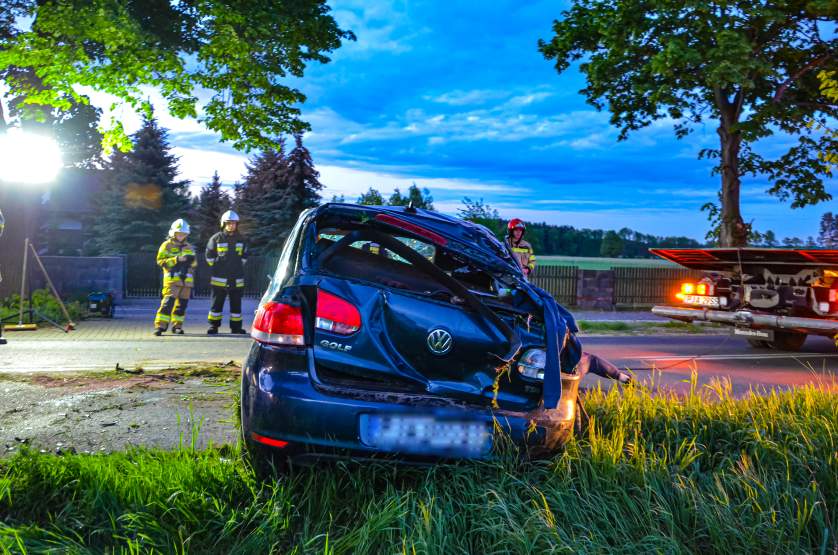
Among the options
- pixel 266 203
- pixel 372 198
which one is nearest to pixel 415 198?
pixel 372 198

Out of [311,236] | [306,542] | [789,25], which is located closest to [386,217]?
[311,236]

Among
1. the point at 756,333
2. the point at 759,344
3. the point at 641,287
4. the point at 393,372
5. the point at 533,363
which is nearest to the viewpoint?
the point at 393,372

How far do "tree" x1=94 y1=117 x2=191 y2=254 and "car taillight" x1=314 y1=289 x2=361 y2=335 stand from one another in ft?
107

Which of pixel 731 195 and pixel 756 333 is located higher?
pixel 731 195

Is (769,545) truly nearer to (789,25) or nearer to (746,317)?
(746,317)

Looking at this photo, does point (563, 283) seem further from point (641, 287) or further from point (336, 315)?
point (336, 315)

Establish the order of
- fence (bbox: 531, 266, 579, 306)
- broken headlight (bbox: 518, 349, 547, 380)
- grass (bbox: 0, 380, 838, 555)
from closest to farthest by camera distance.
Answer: grass (bbox: 0, 380, 838, 555) → broken headlight (bbox: 518, 349, 547, 380) → fence (bbox: 531, 266, 579, 306)

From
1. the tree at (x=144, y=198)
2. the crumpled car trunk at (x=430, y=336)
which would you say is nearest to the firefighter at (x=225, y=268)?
the crumpled car trunk at (x=430, y=336)

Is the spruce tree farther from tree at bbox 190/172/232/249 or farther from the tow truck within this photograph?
the tow truck

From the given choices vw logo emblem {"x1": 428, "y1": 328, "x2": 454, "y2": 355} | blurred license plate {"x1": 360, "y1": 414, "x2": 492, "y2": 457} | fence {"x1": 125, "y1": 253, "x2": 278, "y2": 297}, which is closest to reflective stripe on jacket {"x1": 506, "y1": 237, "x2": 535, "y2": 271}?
vw logo emblem {"x1": 428, "y1": 328, "x2": 454, "y2": 355}

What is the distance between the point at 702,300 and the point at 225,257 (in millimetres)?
8271

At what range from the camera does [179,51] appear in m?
14.6

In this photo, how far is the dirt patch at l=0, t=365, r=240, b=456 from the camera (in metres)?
4.40

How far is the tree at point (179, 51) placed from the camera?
11.3 m
